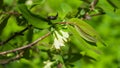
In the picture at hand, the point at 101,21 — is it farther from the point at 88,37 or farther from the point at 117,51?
the point at 88,37

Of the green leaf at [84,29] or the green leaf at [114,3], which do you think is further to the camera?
the green leaf at [114,3]

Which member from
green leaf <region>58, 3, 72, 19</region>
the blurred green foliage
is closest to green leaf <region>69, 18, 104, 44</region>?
the blurred green foliage

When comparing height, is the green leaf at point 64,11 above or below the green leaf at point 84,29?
above

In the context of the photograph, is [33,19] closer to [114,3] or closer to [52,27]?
[52,27]

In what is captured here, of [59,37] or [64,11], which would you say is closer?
[59,37]

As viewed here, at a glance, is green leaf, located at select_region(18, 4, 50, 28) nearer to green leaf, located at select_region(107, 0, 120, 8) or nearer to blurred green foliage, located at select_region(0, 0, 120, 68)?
blurred green foliage, located at select_region(0, 0, 120, 68)

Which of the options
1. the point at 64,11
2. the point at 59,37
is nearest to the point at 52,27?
the point at 59,37

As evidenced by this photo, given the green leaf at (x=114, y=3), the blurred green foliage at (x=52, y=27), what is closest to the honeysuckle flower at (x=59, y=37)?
the blurred green foliage at (x=52, y=27)

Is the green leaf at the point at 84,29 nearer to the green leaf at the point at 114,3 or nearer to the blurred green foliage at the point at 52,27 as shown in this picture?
the blurred green foliage at the point at 52,27
